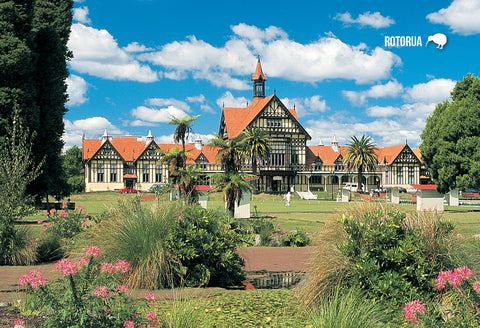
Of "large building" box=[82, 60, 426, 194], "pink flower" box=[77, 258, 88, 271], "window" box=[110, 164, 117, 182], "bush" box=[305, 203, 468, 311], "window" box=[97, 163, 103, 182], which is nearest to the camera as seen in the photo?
"pink flower" box=[77, 258, 88, 271]

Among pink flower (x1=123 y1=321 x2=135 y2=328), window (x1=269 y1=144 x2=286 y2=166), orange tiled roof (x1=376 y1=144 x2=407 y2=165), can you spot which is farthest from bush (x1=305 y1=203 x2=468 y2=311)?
orange tiled roof (x1=376 y1=144 x2=407 y2=165)

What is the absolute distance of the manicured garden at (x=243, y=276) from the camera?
4.24 meters

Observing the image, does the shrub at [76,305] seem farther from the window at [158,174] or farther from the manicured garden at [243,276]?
the window at [158,174]

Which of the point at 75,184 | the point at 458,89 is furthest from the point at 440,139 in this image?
the point at 75,184

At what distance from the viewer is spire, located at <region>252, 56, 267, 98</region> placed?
2931 inches

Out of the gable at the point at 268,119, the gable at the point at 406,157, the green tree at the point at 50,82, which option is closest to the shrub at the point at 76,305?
the green tree at the point at 50,82

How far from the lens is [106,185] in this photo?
237ft

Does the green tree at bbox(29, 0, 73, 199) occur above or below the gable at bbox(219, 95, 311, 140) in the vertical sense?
below

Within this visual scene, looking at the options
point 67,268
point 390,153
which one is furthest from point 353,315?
point 390,153

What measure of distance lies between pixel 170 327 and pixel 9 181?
8.54m

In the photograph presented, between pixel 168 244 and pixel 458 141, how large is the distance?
3033 cm

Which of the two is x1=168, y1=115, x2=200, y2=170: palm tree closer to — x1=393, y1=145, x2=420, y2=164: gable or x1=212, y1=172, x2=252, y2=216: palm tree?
x1=212, y1=172, x2=252, y2=216: palm tree

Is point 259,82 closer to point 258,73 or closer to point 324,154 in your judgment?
point 258,73

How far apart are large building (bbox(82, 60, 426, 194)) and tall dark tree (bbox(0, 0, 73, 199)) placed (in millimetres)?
41098
